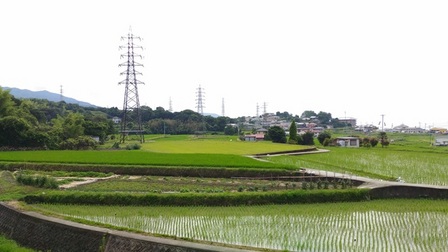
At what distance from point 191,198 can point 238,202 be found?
1.78 m

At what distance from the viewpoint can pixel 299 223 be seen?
436 inches

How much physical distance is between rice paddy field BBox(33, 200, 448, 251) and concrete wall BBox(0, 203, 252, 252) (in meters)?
0.69

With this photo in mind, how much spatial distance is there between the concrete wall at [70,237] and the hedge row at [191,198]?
2144mm

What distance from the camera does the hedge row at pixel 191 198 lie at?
14.4 metres

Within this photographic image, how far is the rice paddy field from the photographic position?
8.98 m

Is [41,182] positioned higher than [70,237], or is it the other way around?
[41,182]

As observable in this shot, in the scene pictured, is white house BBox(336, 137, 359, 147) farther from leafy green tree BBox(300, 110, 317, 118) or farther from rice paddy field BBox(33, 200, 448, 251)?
leafy green tree BBox(300, 110, 317, 118)

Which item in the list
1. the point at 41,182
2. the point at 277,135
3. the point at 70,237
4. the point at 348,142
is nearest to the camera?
the point at 70,237

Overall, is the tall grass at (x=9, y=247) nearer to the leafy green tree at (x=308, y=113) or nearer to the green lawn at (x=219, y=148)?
the green lawn at (x=219, y=148)

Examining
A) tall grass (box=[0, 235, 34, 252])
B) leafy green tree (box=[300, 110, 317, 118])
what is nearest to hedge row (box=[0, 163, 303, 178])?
tall grass (box=[0, 235, 34, 252])

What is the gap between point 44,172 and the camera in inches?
Answer: 933

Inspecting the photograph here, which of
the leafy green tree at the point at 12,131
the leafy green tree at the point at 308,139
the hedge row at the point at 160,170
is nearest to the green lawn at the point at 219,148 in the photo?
the leafy green tree at the point at 308,139

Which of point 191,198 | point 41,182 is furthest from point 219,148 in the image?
point 191,198

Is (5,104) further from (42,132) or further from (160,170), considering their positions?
(160,170)
